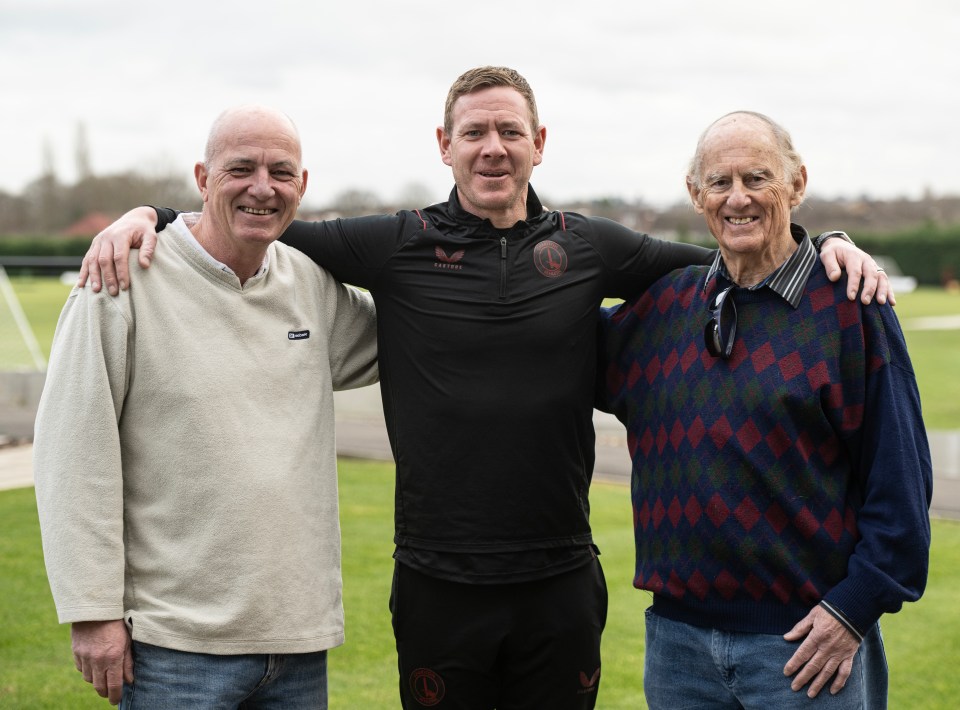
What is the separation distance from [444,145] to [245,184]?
765 millimetres

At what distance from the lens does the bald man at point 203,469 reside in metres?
2.53

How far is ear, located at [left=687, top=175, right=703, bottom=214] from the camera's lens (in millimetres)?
2865

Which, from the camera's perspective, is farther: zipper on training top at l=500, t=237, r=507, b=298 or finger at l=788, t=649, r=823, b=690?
zipper on training top at l=500, t=237, r=507, b=298

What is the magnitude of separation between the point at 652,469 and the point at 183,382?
1248 mm

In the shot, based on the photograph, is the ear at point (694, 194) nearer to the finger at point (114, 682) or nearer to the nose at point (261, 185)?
the nose at point (261, 185)

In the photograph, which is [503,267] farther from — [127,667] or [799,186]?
[127,667]

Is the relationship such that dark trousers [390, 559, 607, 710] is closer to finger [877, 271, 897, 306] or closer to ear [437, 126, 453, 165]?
finger [877, 271, 897, 306]

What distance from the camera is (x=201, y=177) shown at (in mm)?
2816

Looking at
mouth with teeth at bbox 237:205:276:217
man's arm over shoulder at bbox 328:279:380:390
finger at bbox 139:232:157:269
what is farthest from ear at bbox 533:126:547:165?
finger at bbox 139:232:157:269

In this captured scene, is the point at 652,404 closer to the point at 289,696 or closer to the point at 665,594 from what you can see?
the point at 665,594

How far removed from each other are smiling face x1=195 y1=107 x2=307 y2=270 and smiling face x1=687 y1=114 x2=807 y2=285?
1131mm

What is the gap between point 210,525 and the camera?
2602 mm

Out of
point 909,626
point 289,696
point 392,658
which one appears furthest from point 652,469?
point 909,626

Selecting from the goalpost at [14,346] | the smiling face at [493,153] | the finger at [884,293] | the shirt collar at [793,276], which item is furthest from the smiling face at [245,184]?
the goalpost at [14,346]
